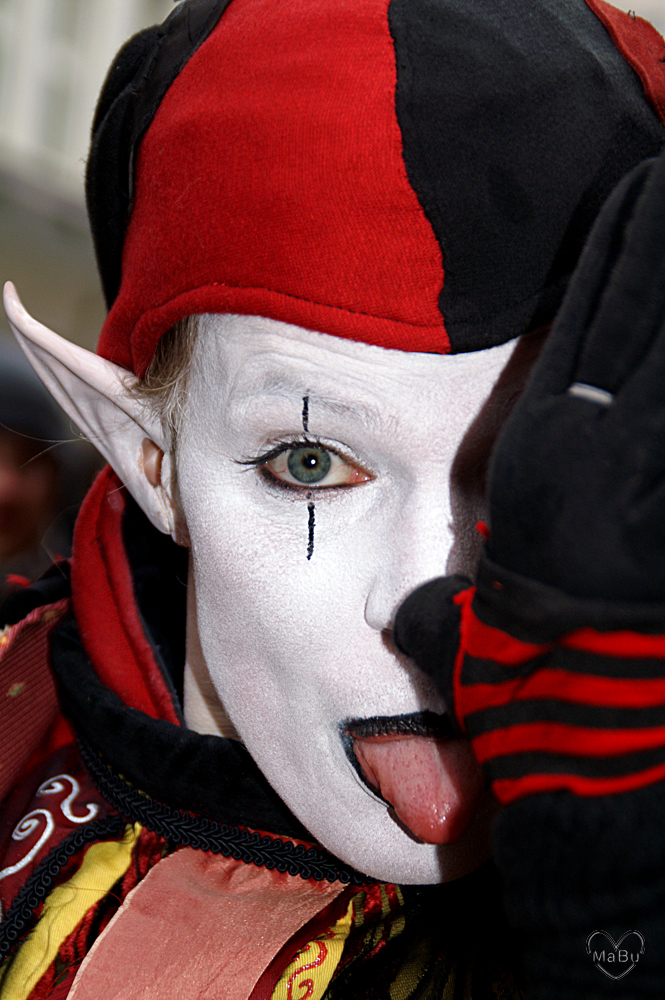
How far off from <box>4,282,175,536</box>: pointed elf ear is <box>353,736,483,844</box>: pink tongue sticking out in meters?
0.40

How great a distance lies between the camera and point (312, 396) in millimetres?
769

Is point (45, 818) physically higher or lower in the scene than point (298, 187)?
lower

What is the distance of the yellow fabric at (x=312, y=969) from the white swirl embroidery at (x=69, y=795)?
1.11ft

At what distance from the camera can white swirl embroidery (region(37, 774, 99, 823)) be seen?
41.8 inches

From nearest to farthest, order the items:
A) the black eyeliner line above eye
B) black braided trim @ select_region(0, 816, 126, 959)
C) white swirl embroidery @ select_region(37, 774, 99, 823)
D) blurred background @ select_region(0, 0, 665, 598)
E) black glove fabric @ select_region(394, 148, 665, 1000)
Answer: black glove fabric @ select_region(394, 148, 665, 1000)
the black eyeliner line above eye
black braided trim @ select_region(0, 816, 126, 959)
white swirl embroidery @ select_region(37, 774, 99, 823)
blurred background @ select_region(0, 0, 665, 598)

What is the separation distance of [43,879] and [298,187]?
777mm

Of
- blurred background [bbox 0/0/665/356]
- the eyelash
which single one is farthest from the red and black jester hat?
blurred background [bbox 0/0/665/356]

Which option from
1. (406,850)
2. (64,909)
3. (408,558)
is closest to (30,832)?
(64,909)

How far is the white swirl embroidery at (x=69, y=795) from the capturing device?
1.06m

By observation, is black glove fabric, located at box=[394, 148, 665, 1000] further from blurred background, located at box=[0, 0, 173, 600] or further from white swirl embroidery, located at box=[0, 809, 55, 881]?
blurred background, located at box=[0, 0, 173, 600]

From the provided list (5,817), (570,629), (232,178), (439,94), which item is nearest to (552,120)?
(439,94)

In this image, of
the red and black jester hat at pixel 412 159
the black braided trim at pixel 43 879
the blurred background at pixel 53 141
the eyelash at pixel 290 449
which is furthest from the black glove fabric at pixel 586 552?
the blurred background at pixel 53 141

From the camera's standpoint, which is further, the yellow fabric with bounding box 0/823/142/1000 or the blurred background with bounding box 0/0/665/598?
the blurred background with bounding box 0/0/665/598

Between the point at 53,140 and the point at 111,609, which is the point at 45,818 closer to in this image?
the point at 111,609
